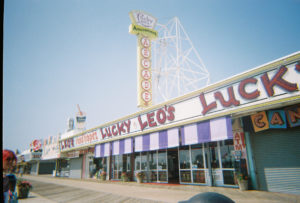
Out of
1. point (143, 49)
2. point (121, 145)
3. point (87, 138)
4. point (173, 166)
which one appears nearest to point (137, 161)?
point (121, 145)

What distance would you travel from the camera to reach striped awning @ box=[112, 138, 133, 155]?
14.5 m

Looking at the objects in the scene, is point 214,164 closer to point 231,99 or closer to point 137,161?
point 231,99

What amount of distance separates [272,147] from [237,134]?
5.82 feet

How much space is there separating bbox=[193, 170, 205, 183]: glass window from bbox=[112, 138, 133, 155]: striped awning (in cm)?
512

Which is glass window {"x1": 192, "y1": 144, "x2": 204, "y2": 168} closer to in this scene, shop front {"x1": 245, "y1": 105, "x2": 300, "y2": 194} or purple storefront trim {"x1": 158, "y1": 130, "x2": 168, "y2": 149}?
purple storefront trim {"x1": 158, "y1": 130, "x2": 168, "y2": 149}

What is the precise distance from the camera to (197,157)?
12.2 m

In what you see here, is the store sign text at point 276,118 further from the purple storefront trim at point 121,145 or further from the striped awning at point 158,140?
the purple storefront trim at point 121,145

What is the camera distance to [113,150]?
16078 mm

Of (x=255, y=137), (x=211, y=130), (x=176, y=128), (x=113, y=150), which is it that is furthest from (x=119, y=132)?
(x=255, y=137)

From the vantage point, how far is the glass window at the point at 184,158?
12731 mm

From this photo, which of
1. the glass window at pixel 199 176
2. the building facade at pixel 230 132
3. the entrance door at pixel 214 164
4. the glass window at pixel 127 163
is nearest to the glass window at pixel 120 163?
the glass window at pixel 127 163

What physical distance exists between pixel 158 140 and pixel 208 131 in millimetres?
3846

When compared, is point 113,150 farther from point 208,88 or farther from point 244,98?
point 244,98

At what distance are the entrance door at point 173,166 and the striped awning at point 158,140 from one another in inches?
94.0
